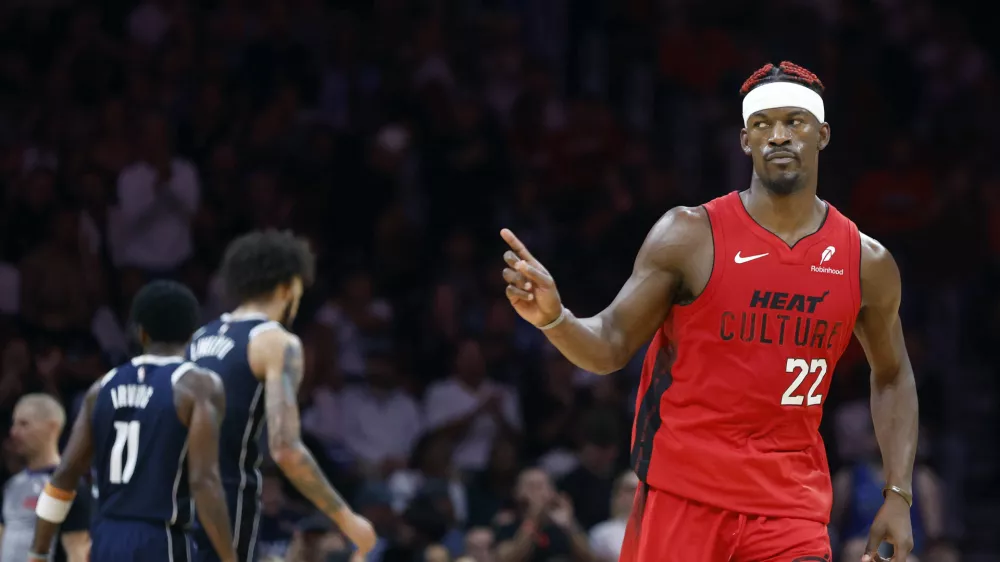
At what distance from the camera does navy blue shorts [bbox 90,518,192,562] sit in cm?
583

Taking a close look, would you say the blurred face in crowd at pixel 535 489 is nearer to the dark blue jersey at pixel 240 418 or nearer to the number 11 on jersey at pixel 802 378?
the dark blue jersey at pixel 240 418

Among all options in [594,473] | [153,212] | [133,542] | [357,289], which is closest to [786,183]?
[133,542]

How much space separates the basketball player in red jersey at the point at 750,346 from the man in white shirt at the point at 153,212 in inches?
250

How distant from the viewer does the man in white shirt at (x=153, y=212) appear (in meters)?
10.6

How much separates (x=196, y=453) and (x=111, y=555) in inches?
21.0

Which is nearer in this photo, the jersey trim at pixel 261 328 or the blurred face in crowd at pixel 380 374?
the jersey trim at pixel 261 328

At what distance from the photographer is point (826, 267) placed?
15.9 feet

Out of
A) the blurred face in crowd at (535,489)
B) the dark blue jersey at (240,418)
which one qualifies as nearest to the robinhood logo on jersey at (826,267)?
the dark blue jersey at (240,418)

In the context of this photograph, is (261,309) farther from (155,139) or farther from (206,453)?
(155,139)

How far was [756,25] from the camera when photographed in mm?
13984

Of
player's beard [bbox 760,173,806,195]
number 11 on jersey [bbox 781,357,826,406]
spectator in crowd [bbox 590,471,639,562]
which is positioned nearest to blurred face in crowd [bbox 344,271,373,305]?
spectator in crowd [bbox 590,471,639,562]

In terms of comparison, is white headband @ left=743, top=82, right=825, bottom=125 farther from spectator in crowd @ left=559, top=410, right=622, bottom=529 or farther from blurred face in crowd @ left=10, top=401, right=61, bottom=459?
spectator in crowd @ left=559, top=410, right=622, bottom=529

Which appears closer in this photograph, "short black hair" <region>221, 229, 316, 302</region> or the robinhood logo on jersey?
the robinhood logo on jersey

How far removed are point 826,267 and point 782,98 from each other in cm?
58
